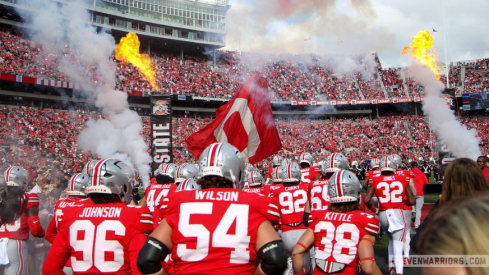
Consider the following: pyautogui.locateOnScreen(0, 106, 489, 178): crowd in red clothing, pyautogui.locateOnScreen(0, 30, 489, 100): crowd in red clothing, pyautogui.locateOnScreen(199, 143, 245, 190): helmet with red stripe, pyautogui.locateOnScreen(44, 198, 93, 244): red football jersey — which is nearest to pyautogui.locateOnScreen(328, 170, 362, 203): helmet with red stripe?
pyautogui.locateOnScreen(199, 143, 245, 190): helmet with red stripe

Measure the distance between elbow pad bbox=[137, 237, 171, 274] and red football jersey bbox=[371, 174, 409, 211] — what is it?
584cm

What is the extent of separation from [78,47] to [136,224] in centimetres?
3344

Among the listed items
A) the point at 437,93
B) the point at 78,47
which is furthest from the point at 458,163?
the point at 78,47

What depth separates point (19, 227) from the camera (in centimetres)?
546

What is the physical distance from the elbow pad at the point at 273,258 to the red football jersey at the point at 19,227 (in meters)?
4.14

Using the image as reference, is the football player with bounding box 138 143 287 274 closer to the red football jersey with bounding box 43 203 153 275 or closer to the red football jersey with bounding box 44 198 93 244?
the red football jersey with bounding box 43 203 153 275

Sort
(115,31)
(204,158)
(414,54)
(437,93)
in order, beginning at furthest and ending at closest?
(115,31) → (414,54) → (437,93) → (204,158)

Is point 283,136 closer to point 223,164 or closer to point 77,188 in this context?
point 77,188

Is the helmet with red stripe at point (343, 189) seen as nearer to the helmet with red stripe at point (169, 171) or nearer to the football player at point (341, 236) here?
A: the football player at point (341, 236)

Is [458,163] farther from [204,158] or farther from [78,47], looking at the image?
[78,47]

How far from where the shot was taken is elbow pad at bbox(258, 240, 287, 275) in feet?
8.25

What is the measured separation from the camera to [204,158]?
2922mm

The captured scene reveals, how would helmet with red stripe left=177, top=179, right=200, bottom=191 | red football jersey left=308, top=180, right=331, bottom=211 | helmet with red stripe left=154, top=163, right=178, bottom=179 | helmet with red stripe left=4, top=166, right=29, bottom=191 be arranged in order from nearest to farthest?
helmet with red stripe left=177, top=179, right=200, bottom=191 < helmet with red stripe left=4, top=166, right=29, bottom=191 < red football jersey left=308, top=180, right=331, bottom=211 < helmet with red stripe left=154, top=163, right=178, bottom=179

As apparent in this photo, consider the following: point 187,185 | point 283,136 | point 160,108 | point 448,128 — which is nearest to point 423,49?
point 448,128
